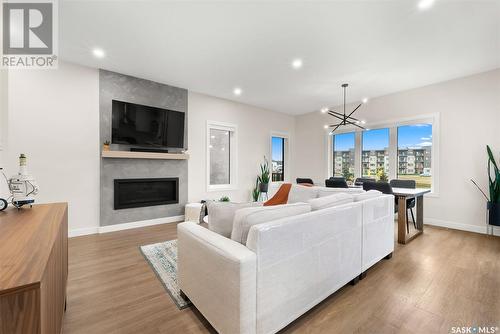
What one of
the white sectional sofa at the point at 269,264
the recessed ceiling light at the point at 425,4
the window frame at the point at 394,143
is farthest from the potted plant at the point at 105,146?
the window frame at the point at 394,143

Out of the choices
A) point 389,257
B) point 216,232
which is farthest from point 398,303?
point 216,232

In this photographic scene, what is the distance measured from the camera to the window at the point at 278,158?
6.64 meters

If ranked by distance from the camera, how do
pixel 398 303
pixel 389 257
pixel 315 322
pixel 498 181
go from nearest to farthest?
pixel 315 322 < pixel 398 303 < pixel 389 257 < pixel 498 181

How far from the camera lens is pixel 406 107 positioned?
15.3ft

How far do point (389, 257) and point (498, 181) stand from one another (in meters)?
2.41

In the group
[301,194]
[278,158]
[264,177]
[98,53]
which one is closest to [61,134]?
[98,53]

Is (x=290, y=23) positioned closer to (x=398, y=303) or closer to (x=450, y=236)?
(x=398, y=303)

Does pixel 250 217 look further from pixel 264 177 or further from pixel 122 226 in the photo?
pixel 264 177

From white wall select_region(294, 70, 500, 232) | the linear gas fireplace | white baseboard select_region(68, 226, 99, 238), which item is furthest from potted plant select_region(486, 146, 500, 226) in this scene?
white baseboard select_region(68, 226, 99, 238)

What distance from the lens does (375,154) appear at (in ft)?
17.4

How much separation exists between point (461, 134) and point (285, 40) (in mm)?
3800

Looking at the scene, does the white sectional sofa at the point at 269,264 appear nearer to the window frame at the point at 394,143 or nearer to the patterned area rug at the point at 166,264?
the patterned area rug at the point at 166,264

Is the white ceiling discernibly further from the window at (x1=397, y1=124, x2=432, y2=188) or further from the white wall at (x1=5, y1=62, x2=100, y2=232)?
the window at (x1=397, y1=124, x2=432, y2=188)

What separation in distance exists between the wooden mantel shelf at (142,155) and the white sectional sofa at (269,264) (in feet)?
8.94
